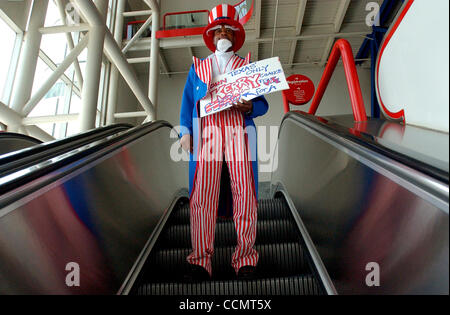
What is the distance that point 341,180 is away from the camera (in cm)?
187

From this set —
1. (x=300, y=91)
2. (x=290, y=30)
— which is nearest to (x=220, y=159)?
(x=300, y=91)

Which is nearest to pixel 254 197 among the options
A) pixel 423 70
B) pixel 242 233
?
pixel 242 233

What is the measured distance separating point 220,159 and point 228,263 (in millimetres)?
760

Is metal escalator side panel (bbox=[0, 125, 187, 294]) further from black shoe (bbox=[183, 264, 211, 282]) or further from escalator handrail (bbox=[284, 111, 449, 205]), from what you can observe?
escalator handrail (bbox=[284, 111, 449, 205])

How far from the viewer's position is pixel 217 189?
2.17 metres

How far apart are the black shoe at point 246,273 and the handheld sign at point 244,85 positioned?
3.28 feet

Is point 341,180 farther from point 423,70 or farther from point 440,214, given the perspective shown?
point 440,214

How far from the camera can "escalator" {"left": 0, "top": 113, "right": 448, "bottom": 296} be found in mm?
1127

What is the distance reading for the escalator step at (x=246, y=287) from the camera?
1861 mm

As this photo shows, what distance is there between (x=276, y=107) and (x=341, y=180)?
1020 centimetres

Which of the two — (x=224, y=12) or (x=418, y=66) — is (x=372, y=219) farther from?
(x=224, y=12)

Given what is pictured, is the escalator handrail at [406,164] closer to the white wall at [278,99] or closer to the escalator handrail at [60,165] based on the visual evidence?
the escalator handrail at [60,165]

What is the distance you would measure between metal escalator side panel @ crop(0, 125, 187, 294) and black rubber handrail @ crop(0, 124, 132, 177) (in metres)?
0.13

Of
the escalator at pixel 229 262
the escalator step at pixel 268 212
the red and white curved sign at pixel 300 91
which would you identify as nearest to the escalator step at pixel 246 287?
the escalator at pixel 229 262
